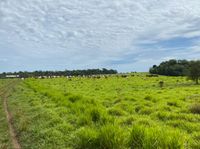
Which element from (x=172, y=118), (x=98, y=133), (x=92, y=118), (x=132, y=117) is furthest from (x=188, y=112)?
(x=98, y=133)

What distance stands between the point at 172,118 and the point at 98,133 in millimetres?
6171

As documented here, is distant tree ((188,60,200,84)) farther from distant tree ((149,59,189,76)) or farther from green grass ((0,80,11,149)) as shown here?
distant tree ((149,59,189,76))

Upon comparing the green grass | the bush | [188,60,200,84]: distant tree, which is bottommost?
the green grass

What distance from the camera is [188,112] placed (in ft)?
56.0

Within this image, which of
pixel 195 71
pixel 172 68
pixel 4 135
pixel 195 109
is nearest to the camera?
pixel 4 135

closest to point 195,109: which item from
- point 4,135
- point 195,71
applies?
point 4,135

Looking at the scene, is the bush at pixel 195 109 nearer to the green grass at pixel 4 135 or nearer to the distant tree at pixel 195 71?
the green grass at pixel 4 135

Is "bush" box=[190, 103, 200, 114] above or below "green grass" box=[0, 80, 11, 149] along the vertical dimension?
above

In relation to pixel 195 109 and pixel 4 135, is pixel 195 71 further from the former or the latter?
pixel 4 135

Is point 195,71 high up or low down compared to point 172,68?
down

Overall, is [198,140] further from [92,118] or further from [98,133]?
[92,118]

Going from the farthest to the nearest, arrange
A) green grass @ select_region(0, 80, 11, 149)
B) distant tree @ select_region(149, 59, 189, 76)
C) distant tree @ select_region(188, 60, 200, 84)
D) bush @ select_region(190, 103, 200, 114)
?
1. distant tree @ select_region(149, 59, 189, 76)
2. distant tree @ select_region(188, 60, 200, 84)
3. bush @ select_region(190, 103, 200, 114)
4. green grass @ select_region(0, 80, 11, 149)

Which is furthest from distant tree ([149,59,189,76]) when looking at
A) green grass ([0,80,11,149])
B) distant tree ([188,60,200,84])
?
green grass ([0,80,11,149])

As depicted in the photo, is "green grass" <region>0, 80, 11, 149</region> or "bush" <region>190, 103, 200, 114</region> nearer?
"green grass" <region>0, 80, 11, 149</region>
